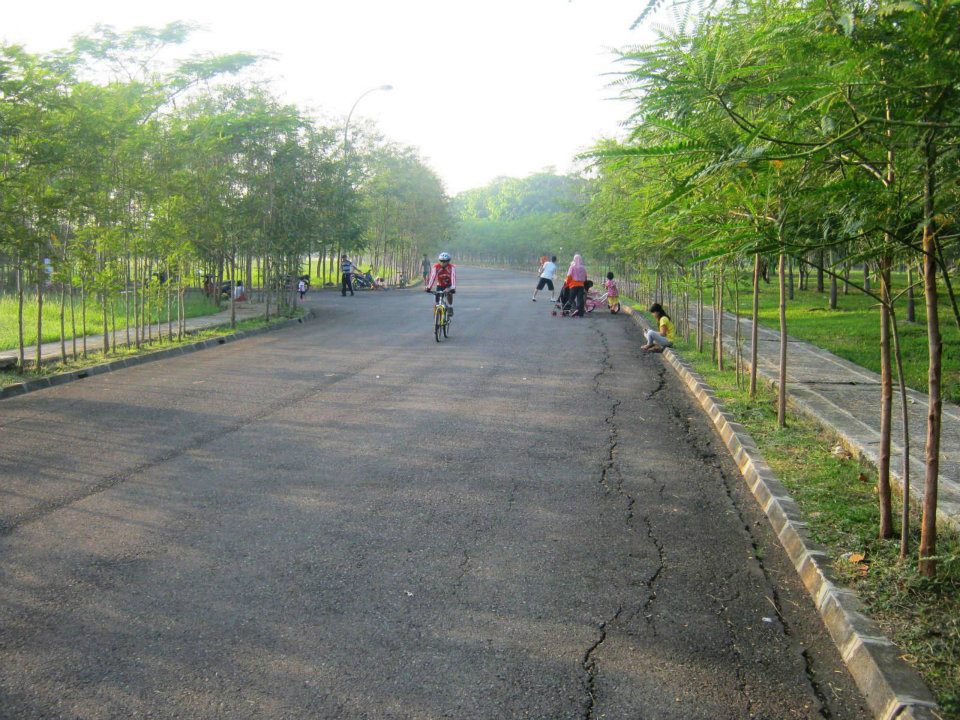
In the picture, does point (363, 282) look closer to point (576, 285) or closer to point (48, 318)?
point (576, 285)

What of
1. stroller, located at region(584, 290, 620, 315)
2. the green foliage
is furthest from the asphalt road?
the green foliage

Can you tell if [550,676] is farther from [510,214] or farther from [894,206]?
[510,214]

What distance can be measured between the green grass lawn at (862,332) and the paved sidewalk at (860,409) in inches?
21.7

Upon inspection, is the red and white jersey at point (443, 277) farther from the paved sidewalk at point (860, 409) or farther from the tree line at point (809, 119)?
the tree line at point (809, 119)

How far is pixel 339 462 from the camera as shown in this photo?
7344 millimetres

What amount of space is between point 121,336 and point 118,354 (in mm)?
3777

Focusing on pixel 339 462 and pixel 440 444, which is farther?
pixel 440 444

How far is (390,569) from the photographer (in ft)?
16.0

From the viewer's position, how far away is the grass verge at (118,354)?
1183 cm

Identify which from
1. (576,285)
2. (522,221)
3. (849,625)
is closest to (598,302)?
(576,285)

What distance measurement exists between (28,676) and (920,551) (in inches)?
170

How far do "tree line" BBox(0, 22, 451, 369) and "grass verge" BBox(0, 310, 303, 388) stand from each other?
0.73ft

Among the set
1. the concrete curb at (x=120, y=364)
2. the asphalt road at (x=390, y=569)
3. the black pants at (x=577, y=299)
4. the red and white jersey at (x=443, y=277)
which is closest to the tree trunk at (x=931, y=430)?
the asphalt road at (x=390, y=569)

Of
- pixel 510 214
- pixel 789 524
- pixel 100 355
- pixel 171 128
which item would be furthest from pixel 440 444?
pixel 510 214
